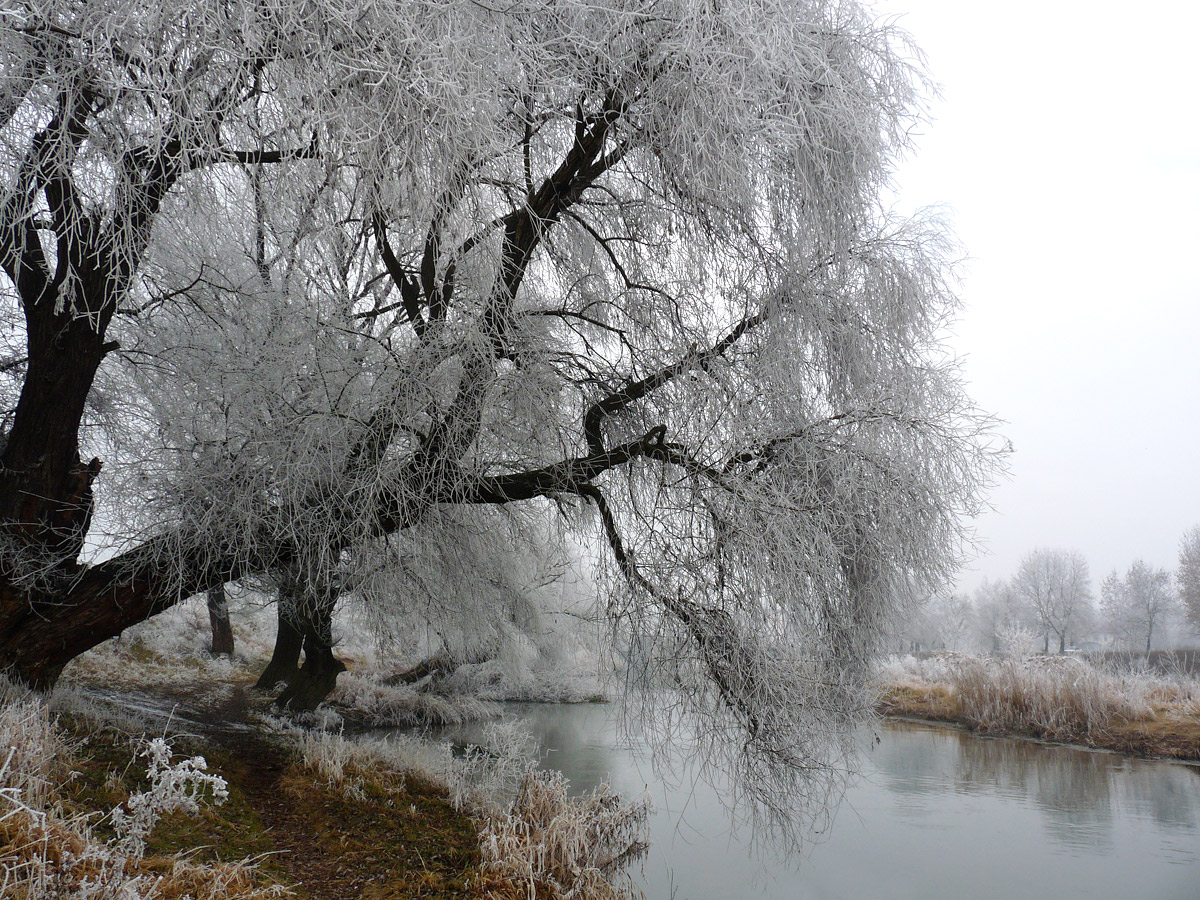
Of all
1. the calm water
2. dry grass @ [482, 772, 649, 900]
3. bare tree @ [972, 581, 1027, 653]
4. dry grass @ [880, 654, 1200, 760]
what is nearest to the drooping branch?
the calm water

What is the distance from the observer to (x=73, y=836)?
2.72 metres

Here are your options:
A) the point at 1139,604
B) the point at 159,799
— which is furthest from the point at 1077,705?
the point at 1139,604

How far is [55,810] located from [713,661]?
9.47 feet

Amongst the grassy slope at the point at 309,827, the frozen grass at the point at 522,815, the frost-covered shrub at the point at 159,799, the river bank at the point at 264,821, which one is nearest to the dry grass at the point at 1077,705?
the frozen grass at the point at 522,815

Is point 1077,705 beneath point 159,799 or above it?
above

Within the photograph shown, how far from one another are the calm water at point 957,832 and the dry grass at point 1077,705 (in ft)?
2.45

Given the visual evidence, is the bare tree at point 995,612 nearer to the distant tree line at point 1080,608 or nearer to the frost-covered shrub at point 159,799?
the distant tree line at point 1080,608

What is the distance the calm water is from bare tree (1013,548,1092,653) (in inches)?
1130

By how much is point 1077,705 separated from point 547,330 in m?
10.7

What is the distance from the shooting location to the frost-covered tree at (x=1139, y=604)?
3186 cm

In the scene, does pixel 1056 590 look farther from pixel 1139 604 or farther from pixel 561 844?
pixel 561 844

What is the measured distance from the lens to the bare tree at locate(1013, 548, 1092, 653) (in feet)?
115

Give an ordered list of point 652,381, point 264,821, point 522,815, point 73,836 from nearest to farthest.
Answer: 1. point 73,836
2. point 652,381
3. point 264,821
4. point 522,815

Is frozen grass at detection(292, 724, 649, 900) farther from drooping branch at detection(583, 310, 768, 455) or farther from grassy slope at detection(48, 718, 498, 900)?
drooping branch at detection(583, 310, 768, 455)
